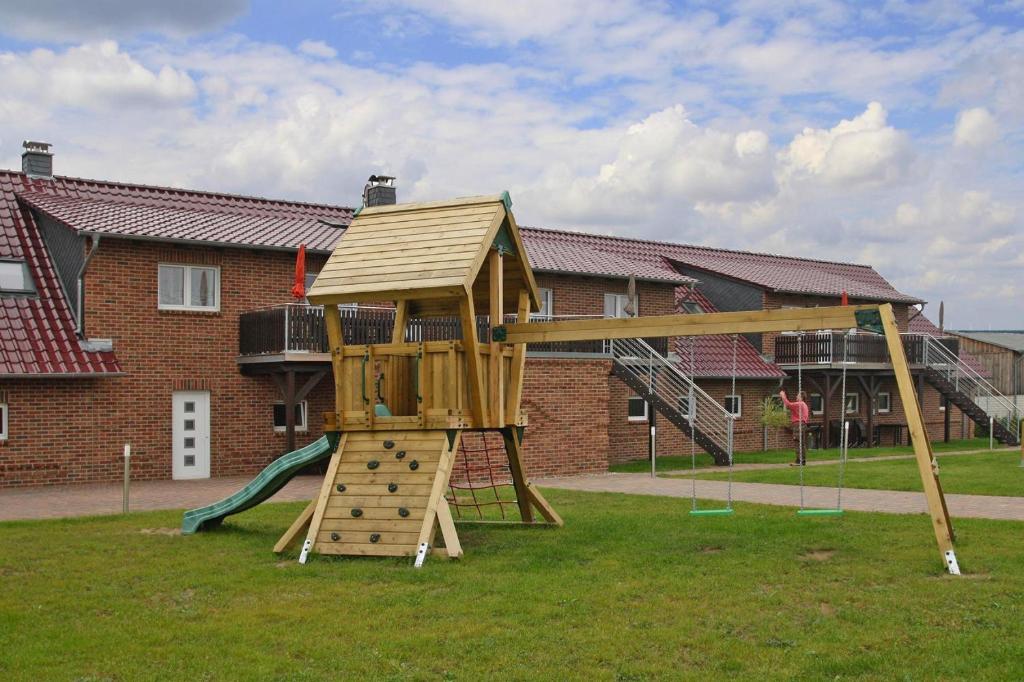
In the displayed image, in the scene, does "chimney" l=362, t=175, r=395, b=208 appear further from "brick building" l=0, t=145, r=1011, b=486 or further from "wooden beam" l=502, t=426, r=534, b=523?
"wooden beam" l=502, t=426, r=534, b=523

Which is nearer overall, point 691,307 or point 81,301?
point 81,301

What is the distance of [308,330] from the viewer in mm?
21766

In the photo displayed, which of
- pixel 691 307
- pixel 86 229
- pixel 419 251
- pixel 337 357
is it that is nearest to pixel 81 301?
pixel 86 229

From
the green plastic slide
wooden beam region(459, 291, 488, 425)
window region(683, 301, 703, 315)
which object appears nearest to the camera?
wooden beam region(459, 291, 488, 425)

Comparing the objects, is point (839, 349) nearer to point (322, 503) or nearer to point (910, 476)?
point (910, 476)

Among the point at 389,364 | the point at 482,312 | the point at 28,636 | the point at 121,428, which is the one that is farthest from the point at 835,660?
the point at 121,428

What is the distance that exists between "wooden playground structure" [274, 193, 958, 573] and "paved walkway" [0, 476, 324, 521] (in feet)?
17.9

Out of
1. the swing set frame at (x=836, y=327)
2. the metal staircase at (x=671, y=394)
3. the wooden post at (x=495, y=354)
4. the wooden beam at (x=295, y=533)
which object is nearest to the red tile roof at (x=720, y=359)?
the metal staircase at (x=671, y=394)

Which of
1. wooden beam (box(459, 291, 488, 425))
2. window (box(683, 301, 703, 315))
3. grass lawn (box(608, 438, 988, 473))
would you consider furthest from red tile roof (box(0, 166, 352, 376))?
window (box(683, 301, 703, 315))

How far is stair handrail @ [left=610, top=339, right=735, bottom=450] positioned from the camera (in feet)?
83.4

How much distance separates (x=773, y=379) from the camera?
31.5 m

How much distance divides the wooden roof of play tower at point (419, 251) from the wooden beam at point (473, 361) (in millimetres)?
201

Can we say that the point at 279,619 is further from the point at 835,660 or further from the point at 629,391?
the point at 629,391

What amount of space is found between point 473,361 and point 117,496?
9.04 m
